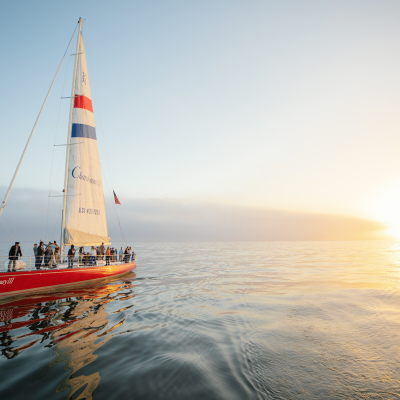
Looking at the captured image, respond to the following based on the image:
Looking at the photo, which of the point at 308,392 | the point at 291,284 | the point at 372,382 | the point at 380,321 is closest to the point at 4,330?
the point at 308,392

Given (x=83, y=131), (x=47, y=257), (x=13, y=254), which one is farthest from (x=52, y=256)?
(x=83, y=131)

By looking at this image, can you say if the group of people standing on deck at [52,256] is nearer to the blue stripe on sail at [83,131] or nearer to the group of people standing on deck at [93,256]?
the group of people standing on deck at [93,256]

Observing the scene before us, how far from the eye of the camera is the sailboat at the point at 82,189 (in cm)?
2047

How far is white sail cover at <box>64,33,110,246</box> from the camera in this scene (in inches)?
838

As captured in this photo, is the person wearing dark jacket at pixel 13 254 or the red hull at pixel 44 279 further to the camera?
the person wearing dark jacket at pixel 13 254

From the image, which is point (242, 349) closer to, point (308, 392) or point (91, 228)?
point (308, 392)

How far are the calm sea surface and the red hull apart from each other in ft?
4.40

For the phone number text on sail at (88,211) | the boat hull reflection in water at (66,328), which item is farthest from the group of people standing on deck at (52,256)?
the phone number text on sail at (88,211)

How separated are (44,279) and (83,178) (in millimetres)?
9461

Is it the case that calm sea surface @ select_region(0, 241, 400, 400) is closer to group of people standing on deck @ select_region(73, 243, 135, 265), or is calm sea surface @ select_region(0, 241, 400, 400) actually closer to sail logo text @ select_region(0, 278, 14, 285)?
sail logo text @ select_region(0, 278, 14, 285)

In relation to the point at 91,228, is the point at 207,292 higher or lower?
lower

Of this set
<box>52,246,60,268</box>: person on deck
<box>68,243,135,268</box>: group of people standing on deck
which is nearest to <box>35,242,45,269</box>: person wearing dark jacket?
<box>52,246,60,268</box>: person on deck

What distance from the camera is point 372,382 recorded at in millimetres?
6012

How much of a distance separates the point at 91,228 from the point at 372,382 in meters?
22.3
